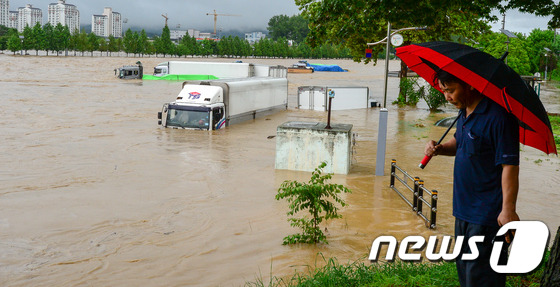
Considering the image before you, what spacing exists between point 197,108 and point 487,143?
20697 millimetres

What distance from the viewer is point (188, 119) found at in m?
24.2

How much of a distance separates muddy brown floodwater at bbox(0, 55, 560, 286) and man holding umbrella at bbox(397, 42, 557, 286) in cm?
415

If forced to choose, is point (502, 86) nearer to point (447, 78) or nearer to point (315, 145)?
point (447, 78)

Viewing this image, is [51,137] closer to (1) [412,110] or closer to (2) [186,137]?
(2) [186,137]

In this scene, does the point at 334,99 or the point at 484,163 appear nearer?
the point at 484,163

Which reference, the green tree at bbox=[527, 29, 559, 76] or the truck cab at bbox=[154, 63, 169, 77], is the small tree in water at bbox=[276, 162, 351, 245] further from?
the green tree at bbox=[527, 29, 559, 76]

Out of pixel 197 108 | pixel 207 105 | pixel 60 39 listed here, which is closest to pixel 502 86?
pixel 207 105

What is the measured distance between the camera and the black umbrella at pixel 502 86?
12.7ft

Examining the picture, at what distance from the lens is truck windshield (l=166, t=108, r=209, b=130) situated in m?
A: 24.0

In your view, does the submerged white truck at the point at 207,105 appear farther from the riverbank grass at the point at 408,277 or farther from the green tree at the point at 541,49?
the green tree at the point at 541,49

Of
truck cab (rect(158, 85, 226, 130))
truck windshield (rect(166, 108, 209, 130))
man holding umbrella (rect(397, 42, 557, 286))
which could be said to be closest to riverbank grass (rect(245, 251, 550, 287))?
man holding umbrella (rect(397, 42, 557, 286))

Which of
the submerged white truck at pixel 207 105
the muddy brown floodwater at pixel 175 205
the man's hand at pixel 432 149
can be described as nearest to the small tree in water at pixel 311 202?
the muddy brown floodwater at pixel 175 205

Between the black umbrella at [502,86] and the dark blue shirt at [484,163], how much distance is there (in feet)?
0.29

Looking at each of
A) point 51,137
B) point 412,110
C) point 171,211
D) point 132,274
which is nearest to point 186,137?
point 51,137
